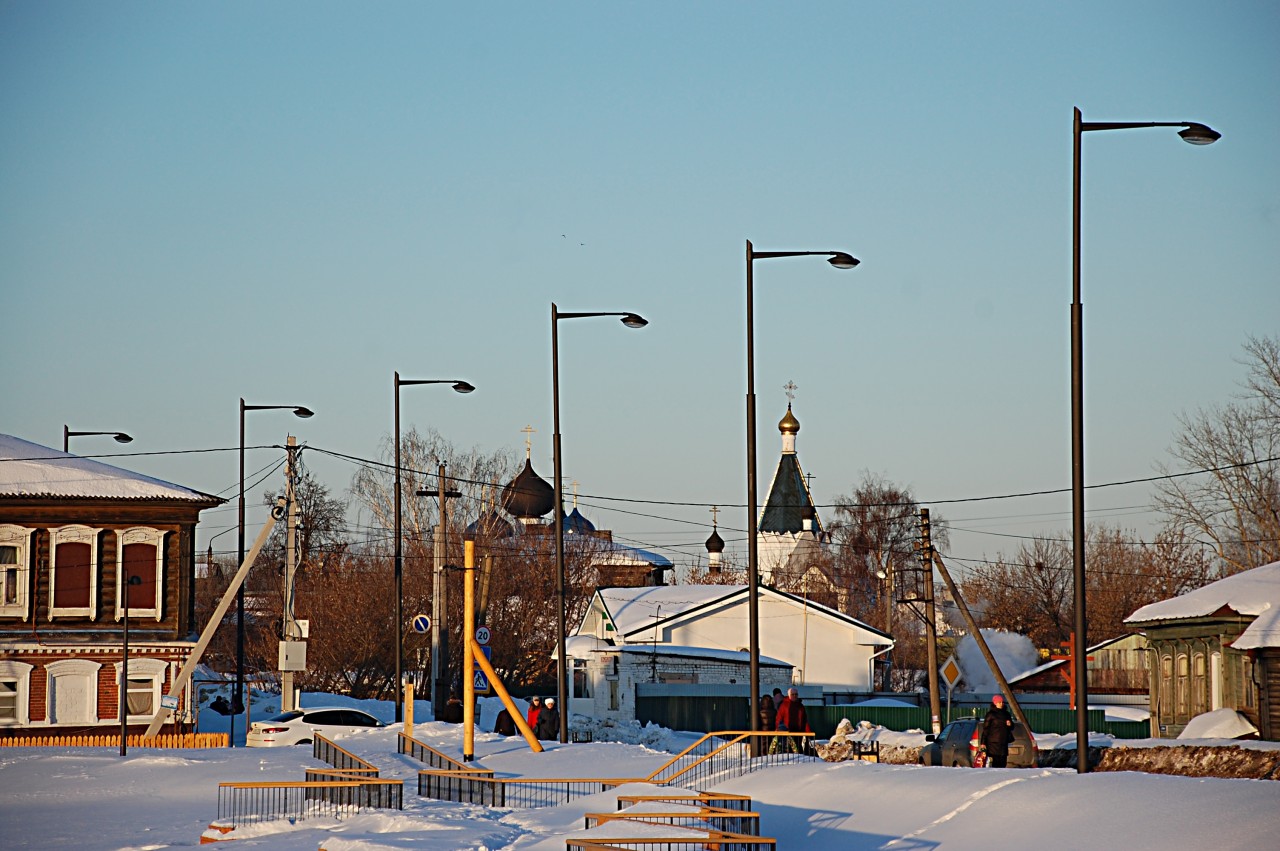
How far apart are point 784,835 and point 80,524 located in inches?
1270

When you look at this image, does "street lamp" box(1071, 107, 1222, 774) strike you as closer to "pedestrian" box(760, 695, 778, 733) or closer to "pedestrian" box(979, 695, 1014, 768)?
"pedestrian" box(979, 695, 1014, 768)

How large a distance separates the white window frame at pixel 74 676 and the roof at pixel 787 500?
80.7 metres

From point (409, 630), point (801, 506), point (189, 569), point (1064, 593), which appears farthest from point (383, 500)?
point (801, 506)

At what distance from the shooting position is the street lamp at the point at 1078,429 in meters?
18.1

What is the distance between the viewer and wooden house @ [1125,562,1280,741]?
111 feet

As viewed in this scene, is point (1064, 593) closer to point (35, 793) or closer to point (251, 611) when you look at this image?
point (251, 611)

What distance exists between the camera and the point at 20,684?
43625mm

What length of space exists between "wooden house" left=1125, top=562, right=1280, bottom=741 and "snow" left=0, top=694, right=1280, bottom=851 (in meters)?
13.8

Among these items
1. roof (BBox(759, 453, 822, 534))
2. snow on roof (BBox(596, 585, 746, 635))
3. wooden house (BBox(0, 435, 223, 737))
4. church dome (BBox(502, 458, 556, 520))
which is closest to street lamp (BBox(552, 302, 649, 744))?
wooden house (BBox(0, 435, 223, 737))

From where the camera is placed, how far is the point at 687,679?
59.1 metres

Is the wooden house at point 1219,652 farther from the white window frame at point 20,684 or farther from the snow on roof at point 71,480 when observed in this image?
the white window frame at point 20,684

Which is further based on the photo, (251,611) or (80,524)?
(251,611)

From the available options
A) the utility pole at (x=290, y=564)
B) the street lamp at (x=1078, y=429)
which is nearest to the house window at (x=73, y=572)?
the utility pole at (x=290, y=564)

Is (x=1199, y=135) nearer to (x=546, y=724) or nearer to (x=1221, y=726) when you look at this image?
(x=1221, y=726)
